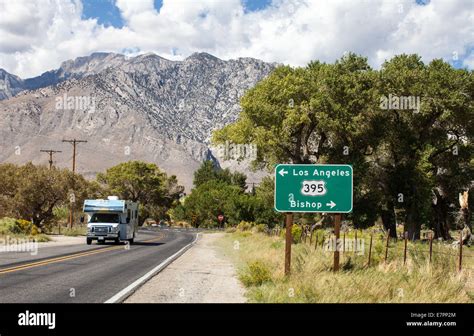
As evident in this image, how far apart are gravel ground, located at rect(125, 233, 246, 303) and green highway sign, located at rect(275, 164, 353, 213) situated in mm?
2656

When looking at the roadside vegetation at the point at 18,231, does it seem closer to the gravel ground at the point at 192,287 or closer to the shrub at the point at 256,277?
the gravel ground at the point at 192,287

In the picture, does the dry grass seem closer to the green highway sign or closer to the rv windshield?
the green highway sign

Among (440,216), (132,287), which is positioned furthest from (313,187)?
(440,216)

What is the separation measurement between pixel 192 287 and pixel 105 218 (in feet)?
70.2

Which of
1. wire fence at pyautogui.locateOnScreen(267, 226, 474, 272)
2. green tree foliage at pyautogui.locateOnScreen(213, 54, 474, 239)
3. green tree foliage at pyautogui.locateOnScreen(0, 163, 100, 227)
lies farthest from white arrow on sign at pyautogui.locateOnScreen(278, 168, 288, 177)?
green tree foliage at pyautogui.locateOnScreen(0, 163, 100, 227)

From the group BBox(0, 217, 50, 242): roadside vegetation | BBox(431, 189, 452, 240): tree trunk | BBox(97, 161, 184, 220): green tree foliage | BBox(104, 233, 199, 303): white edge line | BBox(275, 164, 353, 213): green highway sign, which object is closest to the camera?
BBox(104, 233, 199, 303): white edge line

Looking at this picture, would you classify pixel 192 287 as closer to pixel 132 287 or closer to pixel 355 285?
pixel 132 287

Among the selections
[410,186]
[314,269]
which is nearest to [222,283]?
[314,269]

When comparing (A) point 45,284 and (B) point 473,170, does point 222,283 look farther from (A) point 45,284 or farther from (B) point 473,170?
(B) point 473,170

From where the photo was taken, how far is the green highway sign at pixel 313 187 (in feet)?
47.6

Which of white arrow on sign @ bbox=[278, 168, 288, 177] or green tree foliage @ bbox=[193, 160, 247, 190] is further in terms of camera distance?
green tree foliage @ bbox=[193, 160, 247, 190]

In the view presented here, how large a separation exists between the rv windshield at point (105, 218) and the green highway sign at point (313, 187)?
2104cm

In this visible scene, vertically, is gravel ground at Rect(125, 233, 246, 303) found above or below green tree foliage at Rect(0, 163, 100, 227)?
below

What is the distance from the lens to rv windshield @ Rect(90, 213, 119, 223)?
111 feet
